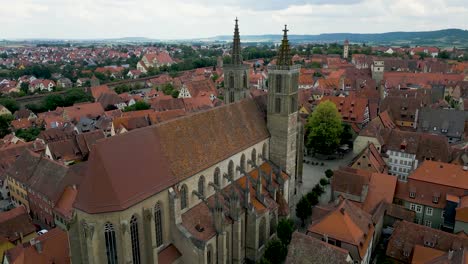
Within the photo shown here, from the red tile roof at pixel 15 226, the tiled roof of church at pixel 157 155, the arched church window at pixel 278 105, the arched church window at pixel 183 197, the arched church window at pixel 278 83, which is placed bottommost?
the red tile roof at pixel 15 226

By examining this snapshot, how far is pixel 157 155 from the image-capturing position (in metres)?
36.6

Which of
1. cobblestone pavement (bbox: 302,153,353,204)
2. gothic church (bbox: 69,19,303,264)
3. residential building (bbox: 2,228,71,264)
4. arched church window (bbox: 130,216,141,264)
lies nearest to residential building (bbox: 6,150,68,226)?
residential building (bbox: 2,228,71,264)

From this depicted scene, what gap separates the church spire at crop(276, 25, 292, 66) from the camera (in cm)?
5019

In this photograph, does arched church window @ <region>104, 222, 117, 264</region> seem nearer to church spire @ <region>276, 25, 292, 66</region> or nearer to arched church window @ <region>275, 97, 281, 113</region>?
arched church window @ <region>275, 97, 281, 113</region>

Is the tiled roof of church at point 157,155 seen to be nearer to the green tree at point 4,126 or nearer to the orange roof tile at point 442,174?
the orange roof tile at point 442,174

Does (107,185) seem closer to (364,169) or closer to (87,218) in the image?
(87,218)

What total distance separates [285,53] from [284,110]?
812 centimetres

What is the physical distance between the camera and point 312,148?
80.3m

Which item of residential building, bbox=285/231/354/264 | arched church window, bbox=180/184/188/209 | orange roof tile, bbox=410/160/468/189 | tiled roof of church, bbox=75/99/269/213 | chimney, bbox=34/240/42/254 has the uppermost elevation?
tiled roof of church, bbox=75/99/269/213

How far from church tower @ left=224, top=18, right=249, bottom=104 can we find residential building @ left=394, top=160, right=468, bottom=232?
93.6 feet

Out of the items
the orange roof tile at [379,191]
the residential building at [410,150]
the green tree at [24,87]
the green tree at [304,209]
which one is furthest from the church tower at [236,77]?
the green tree at [24,87]

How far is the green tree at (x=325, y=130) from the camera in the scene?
76125 millimetres

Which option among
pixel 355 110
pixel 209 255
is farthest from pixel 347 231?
pixel 355 110

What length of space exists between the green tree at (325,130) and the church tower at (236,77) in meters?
23.4
